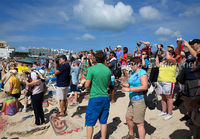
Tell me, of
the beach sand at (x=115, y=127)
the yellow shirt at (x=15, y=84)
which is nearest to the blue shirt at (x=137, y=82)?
the beach sand at (x=115, y=127)

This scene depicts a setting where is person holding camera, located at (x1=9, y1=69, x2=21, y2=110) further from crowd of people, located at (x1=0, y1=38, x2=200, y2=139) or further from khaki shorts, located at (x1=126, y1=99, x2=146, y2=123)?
khaki shorts, located at (x1=126, y1=99, x2=146, y2=123)

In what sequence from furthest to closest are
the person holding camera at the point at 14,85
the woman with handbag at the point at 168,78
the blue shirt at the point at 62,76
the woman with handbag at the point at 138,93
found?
the person holding camera at the point at 14,85 < the blue shirt at the point at 62,76 < the woman with handbag at the point at 168,78 < the woman with handbag at the point at 138,93

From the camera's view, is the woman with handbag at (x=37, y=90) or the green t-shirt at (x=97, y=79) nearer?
the green t-shirt at (x=97, y=79)

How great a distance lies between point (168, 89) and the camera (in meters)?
3.77

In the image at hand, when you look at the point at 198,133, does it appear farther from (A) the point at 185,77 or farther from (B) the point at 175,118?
(B) the point at 175,118

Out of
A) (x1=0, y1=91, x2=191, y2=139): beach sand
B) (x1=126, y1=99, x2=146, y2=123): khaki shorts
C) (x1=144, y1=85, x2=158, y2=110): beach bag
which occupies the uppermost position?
(x1=144, y1=85, x2=158, y2=110): beach bag

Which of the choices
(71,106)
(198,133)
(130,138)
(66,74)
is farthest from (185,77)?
(71,106)

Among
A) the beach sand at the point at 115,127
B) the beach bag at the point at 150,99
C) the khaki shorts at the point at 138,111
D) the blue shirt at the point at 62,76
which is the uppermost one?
the blue shirt at the point at 62,76

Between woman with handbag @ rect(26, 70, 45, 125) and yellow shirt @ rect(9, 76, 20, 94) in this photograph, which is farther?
yellow shirt @ rect(9, 76, 20, 94)

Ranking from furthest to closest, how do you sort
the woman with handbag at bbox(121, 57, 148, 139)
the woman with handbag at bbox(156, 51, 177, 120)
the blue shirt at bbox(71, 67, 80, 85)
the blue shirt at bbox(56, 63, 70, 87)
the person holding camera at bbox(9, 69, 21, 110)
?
the blue shirt at bbox(71, 67, 80, 85)
the person holding camera at bbox(9, 69, 21, 110)
the blue shirt at bbox(56, 63, 70, 87)
the woman with handbag at bbox(156, 51, 177, 120)
the woman with handbag at bbox(121, 57, 148, 139)

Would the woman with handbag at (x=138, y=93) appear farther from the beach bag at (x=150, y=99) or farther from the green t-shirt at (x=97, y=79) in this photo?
the green t-shirt at (x=97, y=79)

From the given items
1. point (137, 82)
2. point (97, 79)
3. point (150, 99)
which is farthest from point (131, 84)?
point (97, 79)

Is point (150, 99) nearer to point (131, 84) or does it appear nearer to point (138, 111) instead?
point (138, 111)

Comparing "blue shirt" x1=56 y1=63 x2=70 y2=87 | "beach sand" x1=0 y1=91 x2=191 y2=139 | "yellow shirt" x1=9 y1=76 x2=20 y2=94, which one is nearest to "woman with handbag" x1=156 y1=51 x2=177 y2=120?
"beach sand" x1=0 y1=91 x2=191 y2=139
